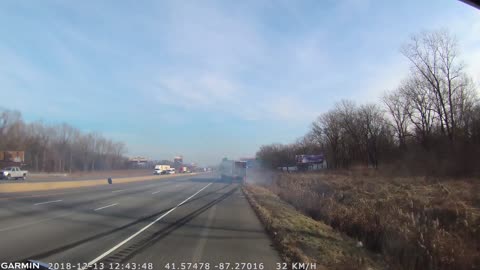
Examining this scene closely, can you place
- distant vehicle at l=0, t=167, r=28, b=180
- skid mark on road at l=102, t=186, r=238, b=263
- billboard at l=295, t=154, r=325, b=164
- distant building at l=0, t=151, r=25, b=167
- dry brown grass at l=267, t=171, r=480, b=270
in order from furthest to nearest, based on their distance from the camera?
1. billboard at l=295, t=154, r=325, b=164
2. distant building at l=0, t=151, r=25, b=167
3. distant vehicle at l=0, t=167, r=28, b=180
4. dry brown grass at l=267, t=171, r=480, b=270
5. skid mark on road at l=102, t=186, r=238, b=263

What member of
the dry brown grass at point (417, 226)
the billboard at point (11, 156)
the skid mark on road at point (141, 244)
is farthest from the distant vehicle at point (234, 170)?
the skid mark on road at point (141, 244)

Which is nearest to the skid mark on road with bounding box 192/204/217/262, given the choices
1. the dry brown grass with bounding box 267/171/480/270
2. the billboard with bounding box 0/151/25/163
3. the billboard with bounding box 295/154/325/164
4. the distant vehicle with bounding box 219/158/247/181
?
the dry brown grass with bounding box 267/171/480/270

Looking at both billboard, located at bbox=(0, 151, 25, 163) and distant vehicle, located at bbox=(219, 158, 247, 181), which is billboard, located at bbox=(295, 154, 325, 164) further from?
billboard, located at bbox=(0, 151, 25, 163)

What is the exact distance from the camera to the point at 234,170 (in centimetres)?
7544

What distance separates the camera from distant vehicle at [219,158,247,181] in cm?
7450

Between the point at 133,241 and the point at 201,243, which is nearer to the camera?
the point at 133,241

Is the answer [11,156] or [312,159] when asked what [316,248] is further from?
[11,156]

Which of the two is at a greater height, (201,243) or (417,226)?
(201,243)

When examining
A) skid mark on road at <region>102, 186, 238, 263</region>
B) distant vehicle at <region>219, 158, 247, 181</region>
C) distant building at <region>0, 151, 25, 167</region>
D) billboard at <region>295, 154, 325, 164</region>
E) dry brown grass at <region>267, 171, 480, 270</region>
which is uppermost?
distant building at <region>0, 151, 25, 167</region>

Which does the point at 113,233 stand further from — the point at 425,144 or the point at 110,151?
the point at 110,151

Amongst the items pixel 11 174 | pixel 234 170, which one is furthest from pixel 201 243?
pixel 234 170

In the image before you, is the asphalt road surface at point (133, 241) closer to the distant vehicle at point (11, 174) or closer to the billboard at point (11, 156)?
the distant vehicle at point (11, 174)

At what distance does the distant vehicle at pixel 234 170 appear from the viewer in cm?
7450

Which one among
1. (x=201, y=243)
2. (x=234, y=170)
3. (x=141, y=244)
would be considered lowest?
(x=201, y=243)
